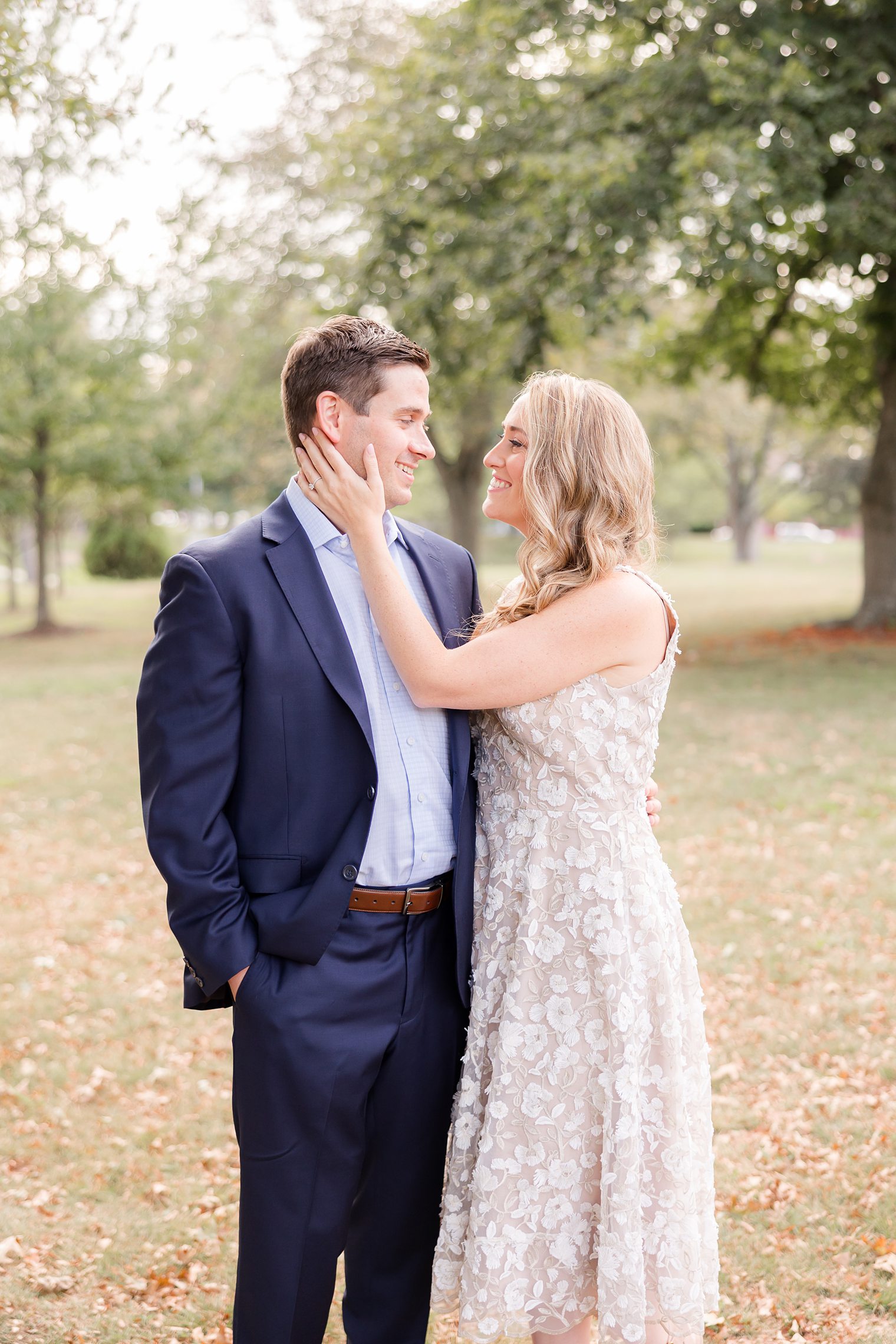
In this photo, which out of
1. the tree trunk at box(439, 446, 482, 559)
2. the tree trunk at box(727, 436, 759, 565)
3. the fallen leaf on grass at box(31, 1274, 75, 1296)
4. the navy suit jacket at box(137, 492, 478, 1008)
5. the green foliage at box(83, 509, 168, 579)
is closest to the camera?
the navy suit jacket at box(137, 492, 478, 1008)

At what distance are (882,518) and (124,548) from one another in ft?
81.3

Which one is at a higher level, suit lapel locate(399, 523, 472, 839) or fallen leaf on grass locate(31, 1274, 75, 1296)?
suit lapel locate(399, 523, 472, 839)

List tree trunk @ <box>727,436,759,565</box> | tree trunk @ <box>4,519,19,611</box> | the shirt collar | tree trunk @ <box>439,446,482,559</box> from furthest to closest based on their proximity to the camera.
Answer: tree trunk @ <box>727,436,759,565</box> < tree trunk @ <box>4,519,19,611</box> < tree trunk @ <box>439,446,482,559</box> < the shirt collar

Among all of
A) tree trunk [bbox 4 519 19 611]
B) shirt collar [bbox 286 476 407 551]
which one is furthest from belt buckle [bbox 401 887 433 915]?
tree trunk [bbox 4 519 19 611]

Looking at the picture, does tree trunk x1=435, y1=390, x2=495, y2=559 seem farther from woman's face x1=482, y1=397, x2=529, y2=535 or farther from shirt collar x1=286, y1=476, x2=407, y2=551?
shirt collar x1=286, y1=476, x2=407, y2=551

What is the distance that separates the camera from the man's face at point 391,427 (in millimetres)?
2748

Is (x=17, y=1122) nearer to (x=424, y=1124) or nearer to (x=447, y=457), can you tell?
(x=424, y=1124)

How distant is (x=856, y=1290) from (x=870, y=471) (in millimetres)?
17333

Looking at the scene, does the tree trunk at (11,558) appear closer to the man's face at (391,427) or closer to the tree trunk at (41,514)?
the tree trunk at (41,514)

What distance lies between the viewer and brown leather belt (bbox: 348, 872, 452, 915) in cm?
276

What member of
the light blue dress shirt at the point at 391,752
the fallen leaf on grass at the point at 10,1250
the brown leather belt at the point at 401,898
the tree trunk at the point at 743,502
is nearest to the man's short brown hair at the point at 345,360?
the light blue dress shirt at the point at 391,752

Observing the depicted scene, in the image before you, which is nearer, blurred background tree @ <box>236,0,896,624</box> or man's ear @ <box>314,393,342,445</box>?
man's ear @ <box>314,393,342,445</box>

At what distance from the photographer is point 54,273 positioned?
22.4 metres

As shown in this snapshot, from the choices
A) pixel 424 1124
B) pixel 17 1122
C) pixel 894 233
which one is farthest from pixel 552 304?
pixel 424 1124
